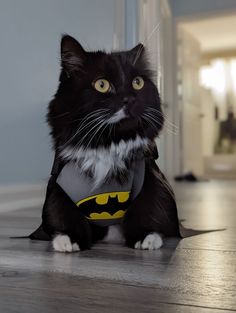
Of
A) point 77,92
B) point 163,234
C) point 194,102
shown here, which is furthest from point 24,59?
point 194,102

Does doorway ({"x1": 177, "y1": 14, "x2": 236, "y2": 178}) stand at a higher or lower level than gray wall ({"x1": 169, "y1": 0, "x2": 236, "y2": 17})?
lower

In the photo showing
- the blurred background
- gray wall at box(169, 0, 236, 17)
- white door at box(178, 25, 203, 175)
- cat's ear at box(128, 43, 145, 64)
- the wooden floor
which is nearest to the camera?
the wooden floor

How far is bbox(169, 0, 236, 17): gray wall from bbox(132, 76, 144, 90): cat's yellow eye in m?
4.74

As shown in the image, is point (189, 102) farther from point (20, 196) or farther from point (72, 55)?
point (72, 55)

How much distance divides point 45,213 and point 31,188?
1136 mm

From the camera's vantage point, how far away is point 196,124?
22.2 feet

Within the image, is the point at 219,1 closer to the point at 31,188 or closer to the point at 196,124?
the point at 196,124

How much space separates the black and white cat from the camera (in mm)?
997

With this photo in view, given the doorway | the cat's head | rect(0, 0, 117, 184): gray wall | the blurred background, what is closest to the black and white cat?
the cat's head

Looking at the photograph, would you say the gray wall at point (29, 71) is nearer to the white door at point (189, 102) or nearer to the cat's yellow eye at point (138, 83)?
the cat's yellow eye at point (138, 83)

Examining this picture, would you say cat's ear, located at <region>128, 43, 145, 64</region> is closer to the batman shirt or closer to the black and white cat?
the black and white cat

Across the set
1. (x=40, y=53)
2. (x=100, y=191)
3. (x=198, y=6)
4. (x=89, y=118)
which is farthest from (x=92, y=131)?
(x=198, y=6)

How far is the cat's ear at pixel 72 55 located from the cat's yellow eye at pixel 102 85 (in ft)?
0.25

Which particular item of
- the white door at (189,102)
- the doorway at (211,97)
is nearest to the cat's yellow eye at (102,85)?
the white door at (189,102)
